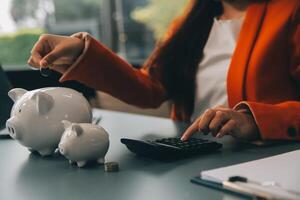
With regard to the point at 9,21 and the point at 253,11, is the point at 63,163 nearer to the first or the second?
the point at 253,11

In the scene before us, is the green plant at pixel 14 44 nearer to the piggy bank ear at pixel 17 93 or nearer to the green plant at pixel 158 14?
the green plant at pixel 158 14

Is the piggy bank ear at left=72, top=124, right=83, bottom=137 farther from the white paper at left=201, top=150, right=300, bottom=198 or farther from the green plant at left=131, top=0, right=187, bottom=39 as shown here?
the green plant at left=131, top=0, right=187, bottom=39

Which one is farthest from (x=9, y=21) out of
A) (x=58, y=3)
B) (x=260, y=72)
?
(x=260, y=72)

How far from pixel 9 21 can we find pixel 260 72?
2.46 m

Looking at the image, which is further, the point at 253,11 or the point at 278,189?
the point at 253,11

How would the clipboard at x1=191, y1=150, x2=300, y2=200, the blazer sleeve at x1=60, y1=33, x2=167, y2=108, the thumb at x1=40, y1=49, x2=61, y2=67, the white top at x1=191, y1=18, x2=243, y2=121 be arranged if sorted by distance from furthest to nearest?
the white top at x1=191, y1=18, x2=243, y2=121 < the blazer sleeve at x1=60, y1=33, x2=167, y2=108 < the thumb at x1=40, y1=49, x2=61, y2=67 < the clipboard at x1=191, y1=150, x2=300, y2=200

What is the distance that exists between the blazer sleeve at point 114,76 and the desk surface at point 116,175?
0.73 ft

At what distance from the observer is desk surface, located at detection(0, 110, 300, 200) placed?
0.53m

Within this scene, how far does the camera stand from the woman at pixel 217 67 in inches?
32.1

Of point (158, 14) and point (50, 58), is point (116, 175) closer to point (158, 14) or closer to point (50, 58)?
point (50, 58)

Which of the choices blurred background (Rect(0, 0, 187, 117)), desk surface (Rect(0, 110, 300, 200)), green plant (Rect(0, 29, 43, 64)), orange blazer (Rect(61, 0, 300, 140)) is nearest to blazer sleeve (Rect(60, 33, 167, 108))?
orange blazer (Rect(61, 0, 300, 140))

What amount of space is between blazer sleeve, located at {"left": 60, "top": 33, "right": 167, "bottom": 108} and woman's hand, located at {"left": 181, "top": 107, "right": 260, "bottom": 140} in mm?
321

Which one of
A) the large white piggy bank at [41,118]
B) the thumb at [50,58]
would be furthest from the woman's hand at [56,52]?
the large white piggy bank at [41,118]

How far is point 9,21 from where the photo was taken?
10.4ft
